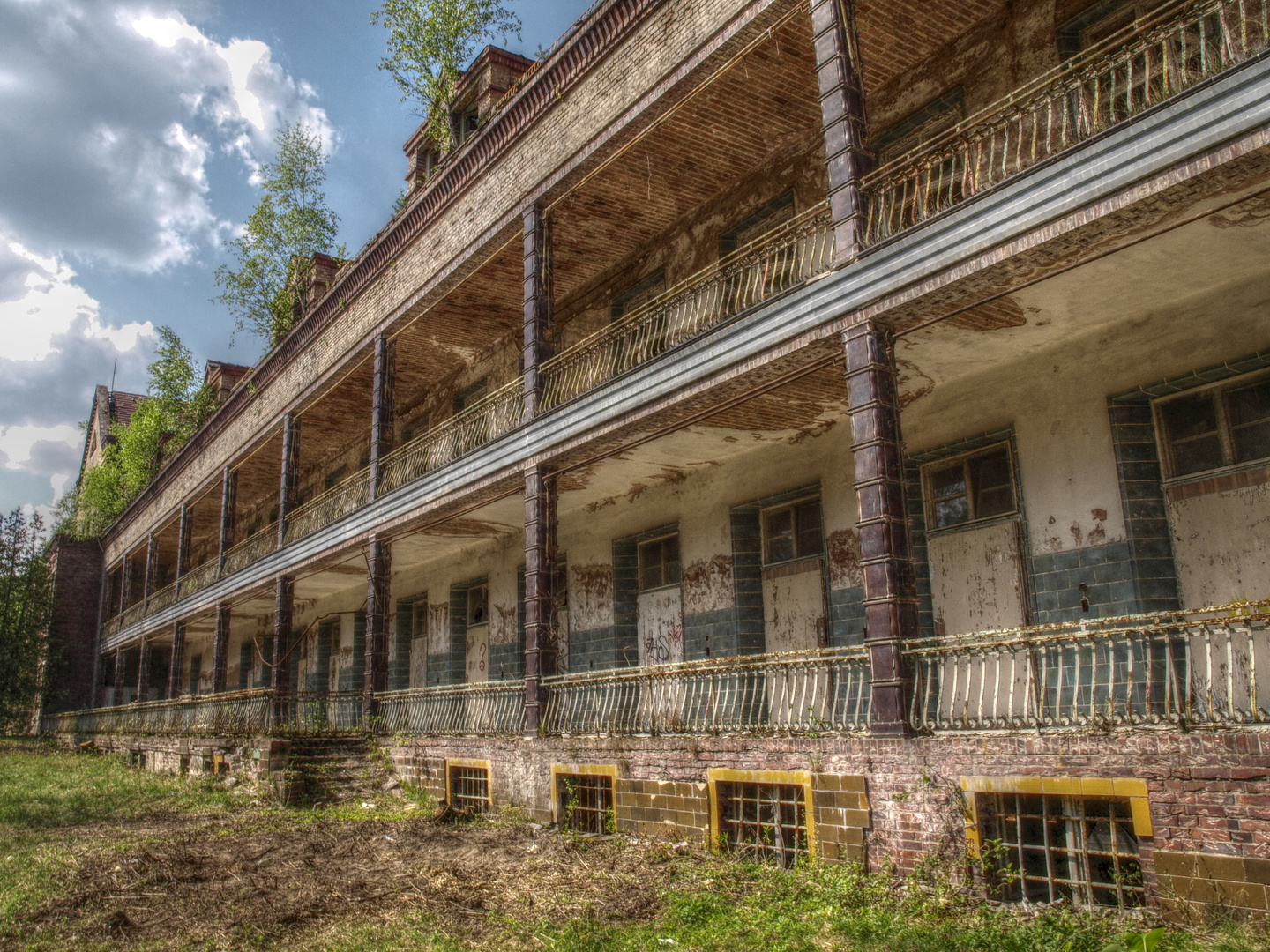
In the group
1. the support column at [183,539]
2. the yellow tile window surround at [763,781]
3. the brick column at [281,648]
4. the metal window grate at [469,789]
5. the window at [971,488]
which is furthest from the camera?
the support column at [183,539]

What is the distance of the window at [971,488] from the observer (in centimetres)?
990

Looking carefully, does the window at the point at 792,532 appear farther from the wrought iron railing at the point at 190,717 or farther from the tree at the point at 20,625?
the tree at the point at 20,625

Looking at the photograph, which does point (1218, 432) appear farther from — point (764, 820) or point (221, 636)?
point (221, 636)

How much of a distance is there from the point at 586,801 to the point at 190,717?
545 inches

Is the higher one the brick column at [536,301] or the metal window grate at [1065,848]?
the brick column at [536,301]

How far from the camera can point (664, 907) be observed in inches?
265

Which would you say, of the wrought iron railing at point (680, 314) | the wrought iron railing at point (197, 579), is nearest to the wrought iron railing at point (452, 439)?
the wrought iron railing at point (680, 314)

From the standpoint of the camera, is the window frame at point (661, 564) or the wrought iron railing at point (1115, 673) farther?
the window frame at point (661, 564)

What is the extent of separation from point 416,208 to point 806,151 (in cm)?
712

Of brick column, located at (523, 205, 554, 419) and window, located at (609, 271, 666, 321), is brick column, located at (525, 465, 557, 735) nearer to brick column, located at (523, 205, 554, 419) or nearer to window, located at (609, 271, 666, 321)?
brick column, located at (523, 205, 554, 419)

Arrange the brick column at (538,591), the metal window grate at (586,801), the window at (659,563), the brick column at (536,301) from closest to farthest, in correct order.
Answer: the metal window grate at (586,801), the brick column at (538,591), the brick column at (536,301), the window at (659,563)

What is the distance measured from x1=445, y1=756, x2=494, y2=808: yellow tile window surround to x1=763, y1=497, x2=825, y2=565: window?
14.8ft

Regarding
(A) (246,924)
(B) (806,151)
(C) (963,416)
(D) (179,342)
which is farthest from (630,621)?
(D) (179,342)

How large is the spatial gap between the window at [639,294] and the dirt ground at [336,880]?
25.5 ft
